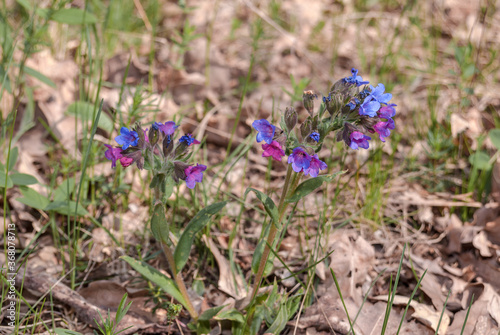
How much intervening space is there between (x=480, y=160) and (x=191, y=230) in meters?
2.17

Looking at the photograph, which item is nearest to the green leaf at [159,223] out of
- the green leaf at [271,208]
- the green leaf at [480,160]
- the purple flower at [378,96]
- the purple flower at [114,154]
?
the purple flower at [114,154]

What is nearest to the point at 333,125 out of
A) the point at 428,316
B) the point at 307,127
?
the point at 307,127

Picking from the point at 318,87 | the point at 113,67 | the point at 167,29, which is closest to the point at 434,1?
the point at 318,87

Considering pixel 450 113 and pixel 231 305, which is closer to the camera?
pixel 231 305

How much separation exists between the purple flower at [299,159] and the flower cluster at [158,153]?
14.5 inches

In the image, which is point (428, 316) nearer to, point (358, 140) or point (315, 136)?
point (358, 140)

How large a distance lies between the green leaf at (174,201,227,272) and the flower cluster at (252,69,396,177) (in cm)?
47

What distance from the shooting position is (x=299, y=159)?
1.90 metres

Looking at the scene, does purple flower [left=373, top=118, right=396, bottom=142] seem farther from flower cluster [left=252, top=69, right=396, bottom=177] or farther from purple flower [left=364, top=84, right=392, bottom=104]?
purple flower [left=364, top=84, right=392, bottom=104]

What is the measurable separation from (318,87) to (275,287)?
2.43 meters

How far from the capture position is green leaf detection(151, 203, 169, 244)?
2059 mm

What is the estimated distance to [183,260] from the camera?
229cm

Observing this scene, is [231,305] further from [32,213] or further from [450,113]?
[450,113]

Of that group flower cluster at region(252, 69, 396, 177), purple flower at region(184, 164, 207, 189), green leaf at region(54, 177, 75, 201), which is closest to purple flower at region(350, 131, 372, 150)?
flower cluster at region(252, 69, 396, 177)
